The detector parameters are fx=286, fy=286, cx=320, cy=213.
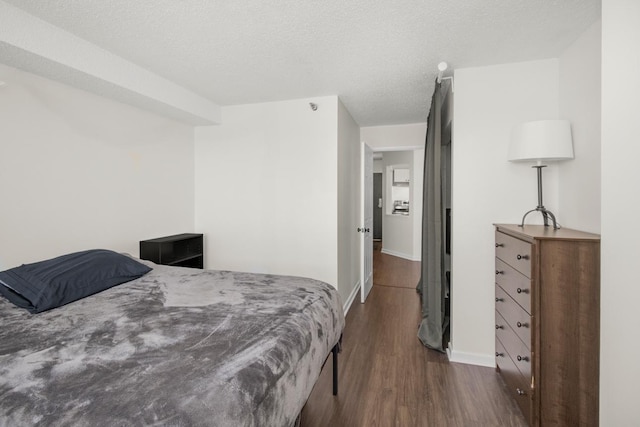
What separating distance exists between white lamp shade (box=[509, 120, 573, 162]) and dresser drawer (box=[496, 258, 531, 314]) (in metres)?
0.78

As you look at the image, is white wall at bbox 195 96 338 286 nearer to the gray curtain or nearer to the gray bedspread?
the gray curtain

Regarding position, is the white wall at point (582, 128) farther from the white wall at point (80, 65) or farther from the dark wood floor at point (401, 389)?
the white wall at point (80, 65)

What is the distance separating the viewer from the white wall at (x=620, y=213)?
1.10m

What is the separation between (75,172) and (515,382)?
364cm

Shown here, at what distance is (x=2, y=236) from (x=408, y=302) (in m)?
3.97

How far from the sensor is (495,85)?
2340 mm

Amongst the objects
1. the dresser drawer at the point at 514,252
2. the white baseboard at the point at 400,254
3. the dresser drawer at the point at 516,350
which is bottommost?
the white baseboard at the point at 400,254

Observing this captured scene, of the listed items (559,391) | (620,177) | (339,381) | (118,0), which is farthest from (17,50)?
(559,391)

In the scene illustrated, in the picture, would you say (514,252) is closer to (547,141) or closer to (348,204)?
(547,141)

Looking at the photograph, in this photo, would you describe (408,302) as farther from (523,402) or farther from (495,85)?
(495,85)

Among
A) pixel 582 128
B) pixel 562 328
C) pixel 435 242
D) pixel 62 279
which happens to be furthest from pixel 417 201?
pixel 62 279

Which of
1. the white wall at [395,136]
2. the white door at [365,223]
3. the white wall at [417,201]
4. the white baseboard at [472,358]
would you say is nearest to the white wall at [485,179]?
the white baseboard at [472,358]

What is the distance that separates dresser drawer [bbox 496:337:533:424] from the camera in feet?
5.50

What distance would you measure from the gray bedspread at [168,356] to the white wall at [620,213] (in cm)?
127
